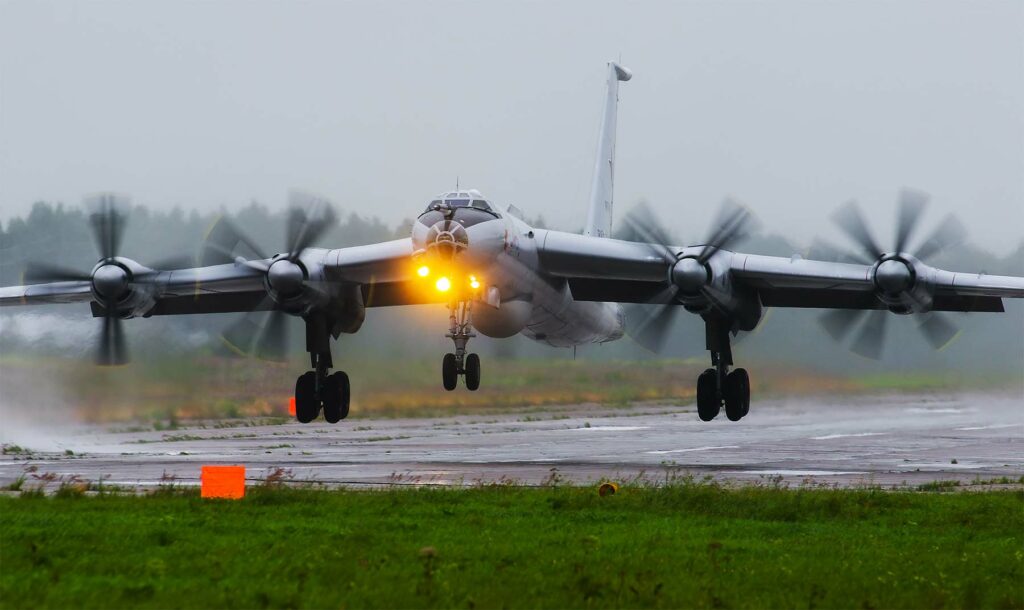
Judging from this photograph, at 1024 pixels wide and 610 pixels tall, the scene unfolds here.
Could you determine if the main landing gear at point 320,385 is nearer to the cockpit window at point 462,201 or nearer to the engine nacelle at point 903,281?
the cockpit window at point 462,201

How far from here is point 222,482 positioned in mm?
16234

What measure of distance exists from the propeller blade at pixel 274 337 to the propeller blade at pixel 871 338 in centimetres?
1290

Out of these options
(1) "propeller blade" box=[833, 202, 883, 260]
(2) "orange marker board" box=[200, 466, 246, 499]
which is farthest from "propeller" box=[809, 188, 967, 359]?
(2) "orange marker board" box=[200, 466, 246, 499]

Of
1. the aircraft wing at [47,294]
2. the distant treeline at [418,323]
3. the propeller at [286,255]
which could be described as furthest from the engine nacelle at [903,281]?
the aircraft wing at [47,294]

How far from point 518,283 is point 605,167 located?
423 inches

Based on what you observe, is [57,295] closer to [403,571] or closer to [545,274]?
[545,274]

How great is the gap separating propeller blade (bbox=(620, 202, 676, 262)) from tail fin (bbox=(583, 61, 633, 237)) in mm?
7211

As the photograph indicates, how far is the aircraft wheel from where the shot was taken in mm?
29688

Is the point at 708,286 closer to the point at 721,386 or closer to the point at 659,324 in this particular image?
the point at 659,324

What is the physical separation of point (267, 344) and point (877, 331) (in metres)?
13.8

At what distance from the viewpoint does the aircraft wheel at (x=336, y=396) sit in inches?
1169

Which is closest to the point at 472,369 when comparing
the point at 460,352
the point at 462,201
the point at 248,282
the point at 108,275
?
the point at 460,352

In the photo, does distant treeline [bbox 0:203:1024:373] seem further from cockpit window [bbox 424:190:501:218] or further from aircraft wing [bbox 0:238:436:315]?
cockpit window [bbox 424:190:501:218]

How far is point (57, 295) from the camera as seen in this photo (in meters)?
29.4
